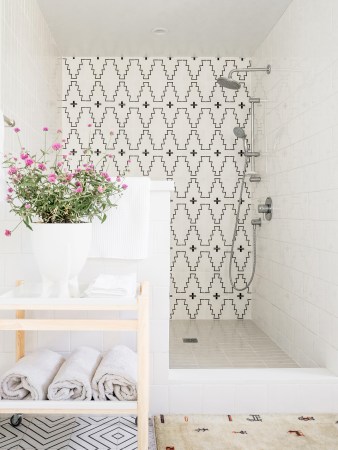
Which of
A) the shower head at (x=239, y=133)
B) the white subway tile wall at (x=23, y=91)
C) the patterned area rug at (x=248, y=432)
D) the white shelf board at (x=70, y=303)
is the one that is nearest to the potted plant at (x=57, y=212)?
the white shelf board at (x=70, y=303)

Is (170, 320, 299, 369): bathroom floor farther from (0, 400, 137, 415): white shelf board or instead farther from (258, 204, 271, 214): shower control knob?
(0, 400, 137, 415): white shelf board

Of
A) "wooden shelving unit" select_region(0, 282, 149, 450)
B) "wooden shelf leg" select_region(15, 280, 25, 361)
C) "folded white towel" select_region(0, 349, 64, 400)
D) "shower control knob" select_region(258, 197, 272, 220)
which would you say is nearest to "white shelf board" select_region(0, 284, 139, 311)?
"wooden shelving unit" select_region(0, 282, 149, 450)

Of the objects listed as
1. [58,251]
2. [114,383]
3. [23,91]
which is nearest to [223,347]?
[114,383]

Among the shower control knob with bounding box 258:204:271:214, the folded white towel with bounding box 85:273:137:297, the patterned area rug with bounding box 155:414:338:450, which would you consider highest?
the shower control knob with bounding box 258:204:271:214

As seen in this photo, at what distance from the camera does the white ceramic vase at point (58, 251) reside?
1671 millimetres

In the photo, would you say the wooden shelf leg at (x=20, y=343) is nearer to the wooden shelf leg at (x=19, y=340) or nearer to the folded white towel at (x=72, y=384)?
the wooden shelf leg at (x=19, y=340)

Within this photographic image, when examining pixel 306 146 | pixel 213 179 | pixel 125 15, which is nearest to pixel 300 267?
pixel 306 146

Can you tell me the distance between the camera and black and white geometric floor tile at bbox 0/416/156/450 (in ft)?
5.86

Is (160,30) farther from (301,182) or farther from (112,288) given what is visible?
(112,288)

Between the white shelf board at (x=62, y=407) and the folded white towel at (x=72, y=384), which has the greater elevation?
the folded white towel at (x=72, y=384)

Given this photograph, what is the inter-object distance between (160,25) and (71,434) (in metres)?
2.67

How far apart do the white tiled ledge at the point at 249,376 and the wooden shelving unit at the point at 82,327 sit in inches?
21.6

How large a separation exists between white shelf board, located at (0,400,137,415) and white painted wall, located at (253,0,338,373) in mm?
1157

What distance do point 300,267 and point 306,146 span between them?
686mm
